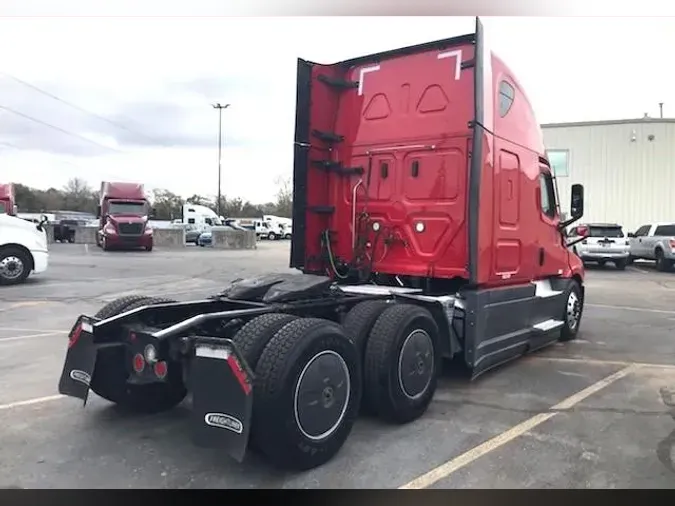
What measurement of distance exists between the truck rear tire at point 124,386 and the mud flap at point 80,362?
61mm

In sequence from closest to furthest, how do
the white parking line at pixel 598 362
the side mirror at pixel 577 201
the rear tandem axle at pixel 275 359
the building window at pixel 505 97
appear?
the rear tandem axle at pixel 275 359 → the building window at pixel 505 97 → the white parking line at pixel 598 362 → the side mirror at pixel 577 201

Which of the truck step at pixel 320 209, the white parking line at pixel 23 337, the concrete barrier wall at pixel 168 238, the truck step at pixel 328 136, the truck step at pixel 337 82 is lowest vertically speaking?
the white parking line at pixel 23 337

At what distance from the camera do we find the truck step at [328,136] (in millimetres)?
6383

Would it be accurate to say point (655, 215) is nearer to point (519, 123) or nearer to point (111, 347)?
point (519, 123)

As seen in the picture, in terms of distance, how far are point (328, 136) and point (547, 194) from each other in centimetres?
278

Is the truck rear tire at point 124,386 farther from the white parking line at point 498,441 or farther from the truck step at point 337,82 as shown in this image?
the truck step at point 337,82

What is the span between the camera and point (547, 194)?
7172mm

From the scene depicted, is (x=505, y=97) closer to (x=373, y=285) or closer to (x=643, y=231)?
(x=373, y=285)

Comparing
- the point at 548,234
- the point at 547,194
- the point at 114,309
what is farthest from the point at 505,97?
the point at 114,309

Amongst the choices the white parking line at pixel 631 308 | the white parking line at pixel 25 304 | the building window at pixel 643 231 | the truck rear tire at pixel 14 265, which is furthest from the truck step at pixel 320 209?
the building window at pixel 643 231

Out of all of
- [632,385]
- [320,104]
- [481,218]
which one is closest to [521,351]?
[632,385]

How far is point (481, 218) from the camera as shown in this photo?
5406mm

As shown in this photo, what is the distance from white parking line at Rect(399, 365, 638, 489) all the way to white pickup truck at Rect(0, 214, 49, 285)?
13.1m

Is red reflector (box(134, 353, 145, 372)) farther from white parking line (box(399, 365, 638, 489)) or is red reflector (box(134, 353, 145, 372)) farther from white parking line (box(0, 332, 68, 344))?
white parking line (box(0, 332, 68, 344))
